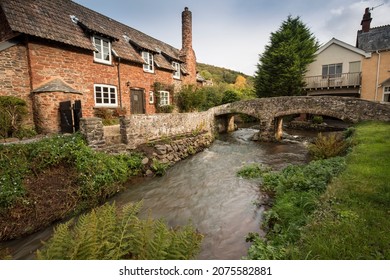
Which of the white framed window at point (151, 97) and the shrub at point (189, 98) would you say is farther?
the shrub at point (189, 98)

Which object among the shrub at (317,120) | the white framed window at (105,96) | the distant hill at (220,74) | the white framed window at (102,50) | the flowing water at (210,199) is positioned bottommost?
the flowing water at (210,199)

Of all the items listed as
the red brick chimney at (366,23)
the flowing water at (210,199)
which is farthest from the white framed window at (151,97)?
the red brick chimney at (366,23)

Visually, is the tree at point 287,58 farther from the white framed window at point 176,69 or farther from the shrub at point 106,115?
the shrub at point 106,115

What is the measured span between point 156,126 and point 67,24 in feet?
26.5

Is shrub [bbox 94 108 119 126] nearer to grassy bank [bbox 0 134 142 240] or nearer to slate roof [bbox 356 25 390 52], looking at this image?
grassy bank [bbox 0 134 142 240]

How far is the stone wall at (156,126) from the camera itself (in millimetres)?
9172

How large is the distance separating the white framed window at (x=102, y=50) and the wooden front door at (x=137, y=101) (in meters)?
2.72

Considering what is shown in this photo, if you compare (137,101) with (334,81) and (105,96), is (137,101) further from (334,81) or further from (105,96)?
(334,81)

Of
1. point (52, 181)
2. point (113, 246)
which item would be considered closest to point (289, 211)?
point (113, 246)

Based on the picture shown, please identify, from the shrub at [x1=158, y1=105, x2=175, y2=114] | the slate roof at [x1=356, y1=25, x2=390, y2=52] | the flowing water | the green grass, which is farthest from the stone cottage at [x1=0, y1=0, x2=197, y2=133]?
the slate roof at [x1=356, y1=25, x2=390, y2=52]

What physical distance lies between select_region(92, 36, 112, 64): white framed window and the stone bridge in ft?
31.6

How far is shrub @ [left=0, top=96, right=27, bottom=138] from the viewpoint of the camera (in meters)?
7.96

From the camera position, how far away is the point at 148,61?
16.6 meters
